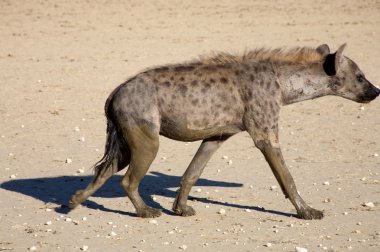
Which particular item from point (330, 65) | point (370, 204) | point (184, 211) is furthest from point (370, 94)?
point (184, 211)

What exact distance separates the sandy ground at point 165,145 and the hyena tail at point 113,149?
0.43 meters

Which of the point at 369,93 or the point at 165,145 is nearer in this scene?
the point at 369,93

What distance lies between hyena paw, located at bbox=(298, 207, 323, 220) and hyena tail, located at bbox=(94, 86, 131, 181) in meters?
1.54

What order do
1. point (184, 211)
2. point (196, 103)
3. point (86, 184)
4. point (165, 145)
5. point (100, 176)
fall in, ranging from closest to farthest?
point (196, 103), point (100, 176), point (184, 211), point (86, 184), point (165, 145)

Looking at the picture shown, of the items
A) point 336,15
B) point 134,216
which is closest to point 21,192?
point 134,216

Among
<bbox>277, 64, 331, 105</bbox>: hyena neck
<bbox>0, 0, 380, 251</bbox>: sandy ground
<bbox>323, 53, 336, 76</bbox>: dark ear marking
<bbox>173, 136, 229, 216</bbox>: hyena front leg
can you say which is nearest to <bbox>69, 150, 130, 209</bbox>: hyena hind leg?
<bbox>0, 0, 380, 251</bbox>: sandy ground

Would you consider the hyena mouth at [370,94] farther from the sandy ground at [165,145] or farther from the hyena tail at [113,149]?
the hyena tail at [113,149]

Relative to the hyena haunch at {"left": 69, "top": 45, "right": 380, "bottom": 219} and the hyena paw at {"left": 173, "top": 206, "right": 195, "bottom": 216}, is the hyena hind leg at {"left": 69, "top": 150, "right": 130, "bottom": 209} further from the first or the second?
the hyena paw at {"left": 173, "top": 206, "right": 195, "bottom": 216}

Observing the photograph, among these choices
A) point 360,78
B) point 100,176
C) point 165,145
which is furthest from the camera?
point 165,145

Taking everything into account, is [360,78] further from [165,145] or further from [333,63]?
[165,145]

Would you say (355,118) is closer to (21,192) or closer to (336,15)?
(21,192)

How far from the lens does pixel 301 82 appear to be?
26.8 ft

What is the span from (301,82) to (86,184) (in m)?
2.37

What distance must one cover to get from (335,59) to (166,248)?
2.31 m
